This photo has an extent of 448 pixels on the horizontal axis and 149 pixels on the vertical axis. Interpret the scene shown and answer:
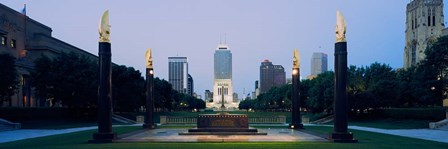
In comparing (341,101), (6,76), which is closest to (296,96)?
(341,101)

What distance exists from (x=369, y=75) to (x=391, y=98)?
15.8 feet

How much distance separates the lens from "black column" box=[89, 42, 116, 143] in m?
26.6

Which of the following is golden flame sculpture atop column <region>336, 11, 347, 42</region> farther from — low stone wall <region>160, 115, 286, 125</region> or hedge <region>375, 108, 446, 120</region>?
low stone wall <region>160, 115, 286, 125</region>

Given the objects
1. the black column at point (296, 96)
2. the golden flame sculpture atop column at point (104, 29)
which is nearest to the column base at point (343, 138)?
the golden flame sculpture atop column at point (104, 29)

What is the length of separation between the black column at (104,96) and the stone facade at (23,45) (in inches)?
2228

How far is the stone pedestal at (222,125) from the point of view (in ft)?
112

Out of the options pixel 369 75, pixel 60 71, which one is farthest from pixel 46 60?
pixel 369 75

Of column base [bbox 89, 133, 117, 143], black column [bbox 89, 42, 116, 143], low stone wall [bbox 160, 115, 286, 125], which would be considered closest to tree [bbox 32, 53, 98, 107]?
low stone wall [bbox 160, 115, 286, 125]

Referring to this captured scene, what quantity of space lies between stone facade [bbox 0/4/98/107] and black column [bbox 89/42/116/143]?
186ft

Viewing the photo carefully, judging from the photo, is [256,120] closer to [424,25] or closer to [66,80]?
[66,80]

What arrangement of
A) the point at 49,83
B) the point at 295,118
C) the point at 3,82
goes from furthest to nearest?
the point at 49,83 < the point at 3,82 < the point at 295,118

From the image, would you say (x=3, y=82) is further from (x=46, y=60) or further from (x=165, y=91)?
(x=165, y=91)

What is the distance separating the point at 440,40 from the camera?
192 feet

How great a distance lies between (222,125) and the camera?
113 feet
